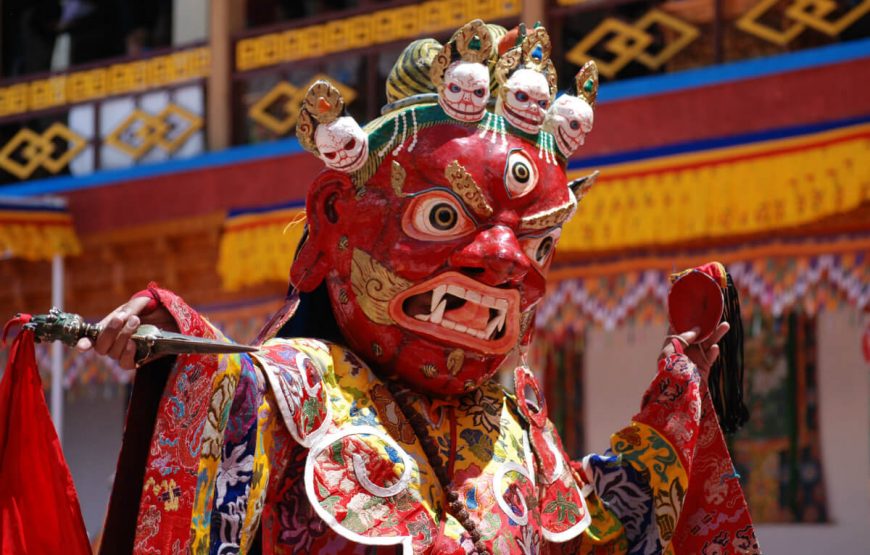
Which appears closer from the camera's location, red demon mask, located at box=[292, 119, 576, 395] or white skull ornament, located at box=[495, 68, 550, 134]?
red demon mask, located at box=[292, 119, 576, 395]

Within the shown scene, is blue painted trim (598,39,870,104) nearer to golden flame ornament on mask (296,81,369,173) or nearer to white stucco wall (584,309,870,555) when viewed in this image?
white stucco wall (584,309,870,555)

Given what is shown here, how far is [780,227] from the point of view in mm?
6621

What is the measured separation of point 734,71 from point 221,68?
3.28 m

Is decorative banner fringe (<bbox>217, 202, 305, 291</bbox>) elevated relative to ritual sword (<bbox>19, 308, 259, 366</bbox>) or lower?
elevated

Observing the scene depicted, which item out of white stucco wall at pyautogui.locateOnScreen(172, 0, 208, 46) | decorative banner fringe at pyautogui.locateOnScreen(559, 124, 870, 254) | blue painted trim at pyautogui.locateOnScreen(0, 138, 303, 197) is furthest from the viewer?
white stucco wall at pyautogui.locateOnScreen(172, 0, 208, 46)

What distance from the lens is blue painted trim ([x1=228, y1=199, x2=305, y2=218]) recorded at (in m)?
8.04

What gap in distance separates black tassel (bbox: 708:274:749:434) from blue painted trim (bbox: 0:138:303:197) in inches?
171

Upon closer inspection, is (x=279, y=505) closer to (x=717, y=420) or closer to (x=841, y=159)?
(x=717, y=420)

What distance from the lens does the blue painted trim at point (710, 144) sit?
6555mm

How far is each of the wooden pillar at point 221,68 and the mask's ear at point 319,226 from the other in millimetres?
5502

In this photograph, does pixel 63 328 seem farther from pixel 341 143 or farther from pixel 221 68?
pixel 221 68

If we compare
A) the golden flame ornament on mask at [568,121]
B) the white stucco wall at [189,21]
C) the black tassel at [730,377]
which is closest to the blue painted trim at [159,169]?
the white stucco wall at [189,21]

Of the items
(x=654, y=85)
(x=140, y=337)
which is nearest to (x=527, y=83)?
(x=140, y=337)

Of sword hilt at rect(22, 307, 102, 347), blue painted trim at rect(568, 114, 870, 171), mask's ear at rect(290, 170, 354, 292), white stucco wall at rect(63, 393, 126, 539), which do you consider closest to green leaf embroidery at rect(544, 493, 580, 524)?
mask's ear at rect(290, 170, 354, 292)
